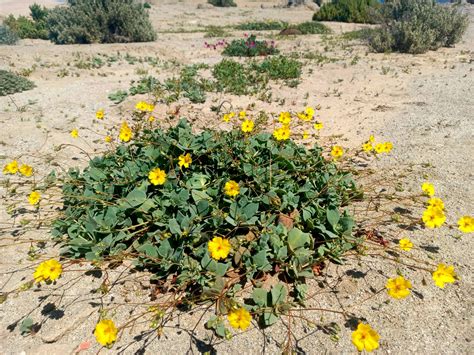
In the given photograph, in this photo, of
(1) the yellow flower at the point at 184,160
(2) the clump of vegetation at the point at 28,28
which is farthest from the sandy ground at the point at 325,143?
(2) the clump of vegetation at the point at 28,28

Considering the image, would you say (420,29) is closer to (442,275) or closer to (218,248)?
(442,275)

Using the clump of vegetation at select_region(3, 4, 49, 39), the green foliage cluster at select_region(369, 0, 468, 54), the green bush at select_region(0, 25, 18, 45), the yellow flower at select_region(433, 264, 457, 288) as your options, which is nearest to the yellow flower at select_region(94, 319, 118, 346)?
the yellow flower at select_region(433, 264, 457, 288)

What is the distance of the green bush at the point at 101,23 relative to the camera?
476 inches

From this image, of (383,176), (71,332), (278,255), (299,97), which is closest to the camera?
(71,332)

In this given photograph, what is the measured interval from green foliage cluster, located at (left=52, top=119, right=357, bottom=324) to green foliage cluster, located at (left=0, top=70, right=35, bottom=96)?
4361mm

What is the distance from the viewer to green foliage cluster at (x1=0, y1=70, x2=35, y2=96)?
6.32 metres

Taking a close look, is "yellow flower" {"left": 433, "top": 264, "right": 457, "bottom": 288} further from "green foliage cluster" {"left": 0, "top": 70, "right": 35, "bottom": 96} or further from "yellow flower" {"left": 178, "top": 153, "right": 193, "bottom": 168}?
"green foliage cluster" {"left": 0, "top": 70, "right": 35, "bottom": 96}

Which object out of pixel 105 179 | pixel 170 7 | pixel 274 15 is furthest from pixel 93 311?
pixel 170 7

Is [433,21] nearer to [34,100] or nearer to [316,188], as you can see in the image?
[316,188]

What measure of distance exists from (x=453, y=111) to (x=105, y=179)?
5.43 meters

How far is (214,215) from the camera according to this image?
2.59m

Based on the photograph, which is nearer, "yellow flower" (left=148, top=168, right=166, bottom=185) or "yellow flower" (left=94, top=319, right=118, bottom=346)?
"yellow flower" (left=94, top=319, right=118, bottom=346)

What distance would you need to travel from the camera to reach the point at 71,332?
7.18 ft

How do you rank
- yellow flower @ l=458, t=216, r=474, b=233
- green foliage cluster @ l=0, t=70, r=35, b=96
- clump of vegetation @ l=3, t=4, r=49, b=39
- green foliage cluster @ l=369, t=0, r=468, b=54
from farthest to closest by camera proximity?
clump of vegetation @ l=3, t=4, r=49, b=39, green foliage cluster @ l=369, t=0, r=468, b=54, green foliage cluster @ l=0, t=70, r=35, b=96, yellow flower @ l=458, t=216, r=474, b=233
